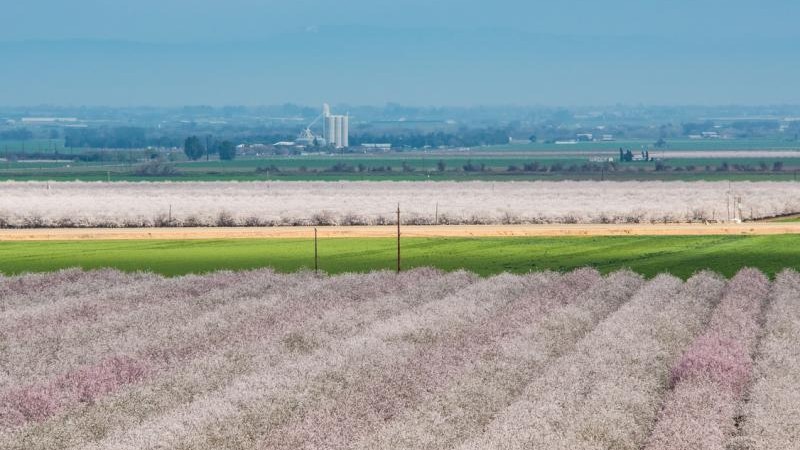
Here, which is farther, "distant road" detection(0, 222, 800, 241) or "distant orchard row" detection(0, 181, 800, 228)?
"distant orchard row" detection(0, 181, 800, 228)

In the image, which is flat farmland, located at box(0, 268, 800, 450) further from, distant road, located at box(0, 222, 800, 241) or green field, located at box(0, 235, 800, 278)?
distant road, located at box(0, 222, 800, 241)

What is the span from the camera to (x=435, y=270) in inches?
1162

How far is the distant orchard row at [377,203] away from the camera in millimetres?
55812

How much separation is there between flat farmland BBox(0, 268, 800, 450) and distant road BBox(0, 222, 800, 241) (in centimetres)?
1948

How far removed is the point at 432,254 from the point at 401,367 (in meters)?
20.5

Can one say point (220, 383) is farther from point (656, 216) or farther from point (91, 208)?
point (91, 208)

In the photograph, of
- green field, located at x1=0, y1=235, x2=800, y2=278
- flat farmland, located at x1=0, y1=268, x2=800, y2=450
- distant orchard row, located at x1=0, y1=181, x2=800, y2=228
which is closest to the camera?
flat farmland, located at x1=0, y1=268, x2=800, y2=450

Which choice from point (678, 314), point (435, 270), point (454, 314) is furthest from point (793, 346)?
point (435, 270)

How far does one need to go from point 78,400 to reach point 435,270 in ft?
49.9


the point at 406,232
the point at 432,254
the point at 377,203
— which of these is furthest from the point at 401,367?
the point at 377,203

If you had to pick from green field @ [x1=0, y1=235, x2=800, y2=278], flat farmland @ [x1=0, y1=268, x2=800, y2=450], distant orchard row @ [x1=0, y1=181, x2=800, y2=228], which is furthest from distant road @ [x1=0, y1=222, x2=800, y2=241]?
flat farmland @ [x1=0, y1=268, x2=800, y2=450]

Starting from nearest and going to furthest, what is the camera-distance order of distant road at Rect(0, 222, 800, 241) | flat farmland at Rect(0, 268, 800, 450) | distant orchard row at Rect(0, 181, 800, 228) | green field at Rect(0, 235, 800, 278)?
1. flat farmland at Rect(0, 268, 800, 450)
2. green field at Rect(0, 235, 800, 278)
3. distant road at Rect(0, 222, 800, 241)
4. distant orchard row at Rect(0, 181, 800, 228)

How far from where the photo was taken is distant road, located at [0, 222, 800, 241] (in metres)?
45.6

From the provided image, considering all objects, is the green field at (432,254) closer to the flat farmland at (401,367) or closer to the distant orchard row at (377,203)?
the flat farmland at (401,367)
